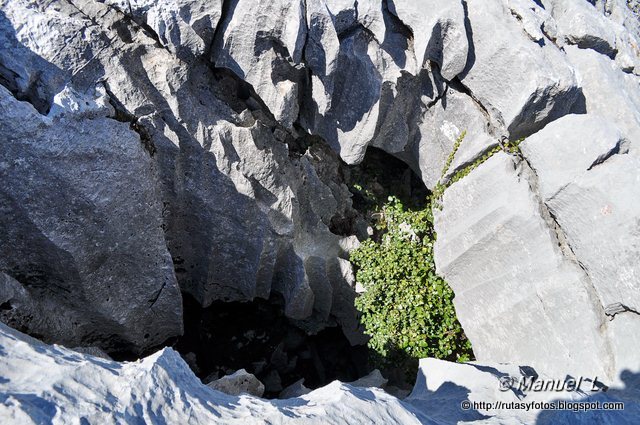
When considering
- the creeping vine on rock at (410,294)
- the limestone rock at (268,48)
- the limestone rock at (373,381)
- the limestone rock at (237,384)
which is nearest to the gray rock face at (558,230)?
the creeping vine on rock at (410,294)

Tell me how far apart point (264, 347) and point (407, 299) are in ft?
8.94

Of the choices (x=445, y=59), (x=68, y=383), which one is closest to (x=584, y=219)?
(x=445, y=59)

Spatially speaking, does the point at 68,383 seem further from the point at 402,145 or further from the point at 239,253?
the point at 402,145

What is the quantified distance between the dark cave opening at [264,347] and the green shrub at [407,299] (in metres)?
1.20

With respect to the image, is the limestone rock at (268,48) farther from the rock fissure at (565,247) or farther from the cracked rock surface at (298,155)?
the rock fissure at (565,247)

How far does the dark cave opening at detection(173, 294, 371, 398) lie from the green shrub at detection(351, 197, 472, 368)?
1204 mm

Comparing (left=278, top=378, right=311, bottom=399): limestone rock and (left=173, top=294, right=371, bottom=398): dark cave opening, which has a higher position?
(left=173, top=294, right=371, bottom=398): dark cave opening

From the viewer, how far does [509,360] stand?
6.32m

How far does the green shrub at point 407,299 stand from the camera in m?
7.06

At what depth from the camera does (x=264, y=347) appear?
8312 millimetres

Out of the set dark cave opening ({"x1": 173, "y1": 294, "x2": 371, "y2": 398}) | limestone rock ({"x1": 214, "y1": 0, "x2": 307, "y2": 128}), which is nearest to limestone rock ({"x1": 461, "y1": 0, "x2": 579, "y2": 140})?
limestone rock ({"x1": 214, "y1": 0, "x2": 307, "y2": 128})

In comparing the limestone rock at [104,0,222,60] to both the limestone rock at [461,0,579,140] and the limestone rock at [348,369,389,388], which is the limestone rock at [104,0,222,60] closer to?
the limestone rock at [461,0,579,140]

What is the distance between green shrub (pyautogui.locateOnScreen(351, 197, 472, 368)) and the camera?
7062 millimetres

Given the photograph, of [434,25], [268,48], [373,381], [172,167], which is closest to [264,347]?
[373,381]
